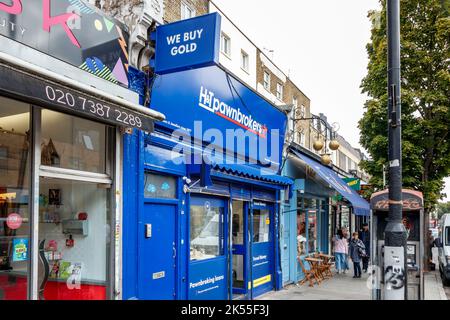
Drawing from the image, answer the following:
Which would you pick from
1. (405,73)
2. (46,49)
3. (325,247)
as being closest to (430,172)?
(405,73)

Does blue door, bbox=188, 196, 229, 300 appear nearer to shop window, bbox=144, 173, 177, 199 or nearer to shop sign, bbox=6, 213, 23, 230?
shop window, bbox=144, 173, 177, 199

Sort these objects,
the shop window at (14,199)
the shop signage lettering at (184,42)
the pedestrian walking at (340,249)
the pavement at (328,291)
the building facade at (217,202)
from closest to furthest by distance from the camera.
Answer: the shop window at (14,199), the shop signage lettering at (184,42), the building facade at (217,202), the pavement at (328,291), the pedestrian walking at (340,249)

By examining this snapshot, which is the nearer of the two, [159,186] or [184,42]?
[184,42]

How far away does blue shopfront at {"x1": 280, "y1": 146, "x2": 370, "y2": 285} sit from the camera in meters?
13.3

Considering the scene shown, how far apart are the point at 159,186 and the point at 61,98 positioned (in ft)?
10.2

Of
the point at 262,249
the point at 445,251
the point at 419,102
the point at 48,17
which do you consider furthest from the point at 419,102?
the point at 48,17

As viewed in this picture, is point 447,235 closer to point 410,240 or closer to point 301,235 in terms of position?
point 301,235

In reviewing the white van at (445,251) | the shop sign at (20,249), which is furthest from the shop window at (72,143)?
the white van at (445,251)

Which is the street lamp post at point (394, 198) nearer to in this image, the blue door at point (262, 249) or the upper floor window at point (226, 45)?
the blue door at point (262, 249)

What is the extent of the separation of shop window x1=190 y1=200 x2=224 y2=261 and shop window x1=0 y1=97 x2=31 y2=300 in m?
3.73

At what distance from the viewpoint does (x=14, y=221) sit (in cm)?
515

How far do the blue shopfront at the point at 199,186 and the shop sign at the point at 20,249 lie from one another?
160cm

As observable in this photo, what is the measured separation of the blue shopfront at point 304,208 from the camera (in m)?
13.3

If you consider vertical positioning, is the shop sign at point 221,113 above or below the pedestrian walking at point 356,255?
above
